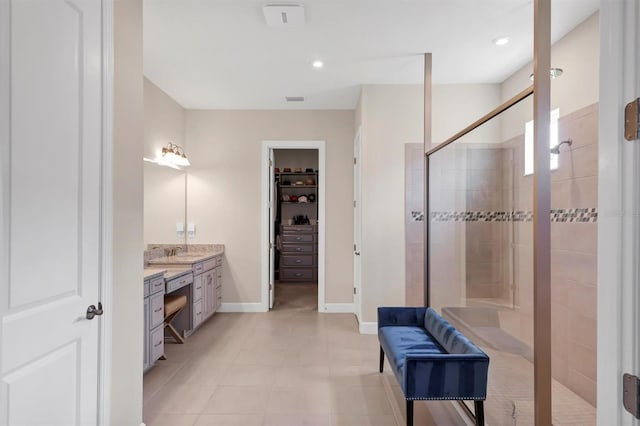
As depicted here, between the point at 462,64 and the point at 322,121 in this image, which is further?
the point at 322,121

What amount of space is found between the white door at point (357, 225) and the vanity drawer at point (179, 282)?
6.41 ft

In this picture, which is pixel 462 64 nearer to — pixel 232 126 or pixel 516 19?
pixel 516 19

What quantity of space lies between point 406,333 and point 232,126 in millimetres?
3747

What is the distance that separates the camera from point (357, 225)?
4.44 metres

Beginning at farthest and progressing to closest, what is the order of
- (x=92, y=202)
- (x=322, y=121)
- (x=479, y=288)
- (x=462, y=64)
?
(x=322, y=121)
(x=462, y=64)
(x=479, y=288)
(x=92, y=202)

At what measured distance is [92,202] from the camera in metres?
1.57

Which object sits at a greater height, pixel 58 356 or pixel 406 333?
pixel 58 356

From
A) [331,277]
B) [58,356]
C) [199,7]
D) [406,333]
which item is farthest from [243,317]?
[199,7]

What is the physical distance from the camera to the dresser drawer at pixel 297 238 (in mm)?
7324

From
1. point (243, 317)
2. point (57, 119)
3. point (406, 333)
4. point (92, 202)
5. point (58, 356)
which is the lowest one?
point (243, 317)

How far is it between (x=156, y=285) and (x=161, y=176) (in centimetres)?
173

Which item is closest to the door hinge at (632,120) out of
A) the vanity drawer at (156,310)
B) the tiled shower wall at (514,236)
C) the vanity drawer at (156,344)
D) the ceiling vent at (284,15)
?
the tiled shower wall at (514,236)

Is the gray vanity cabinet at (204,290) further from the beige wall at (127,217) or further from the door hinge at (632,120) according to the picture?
the door hinge at (632,120)

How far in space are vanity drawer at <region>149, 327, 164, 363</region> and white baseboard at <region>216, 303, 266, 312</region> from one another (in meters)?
1.80
